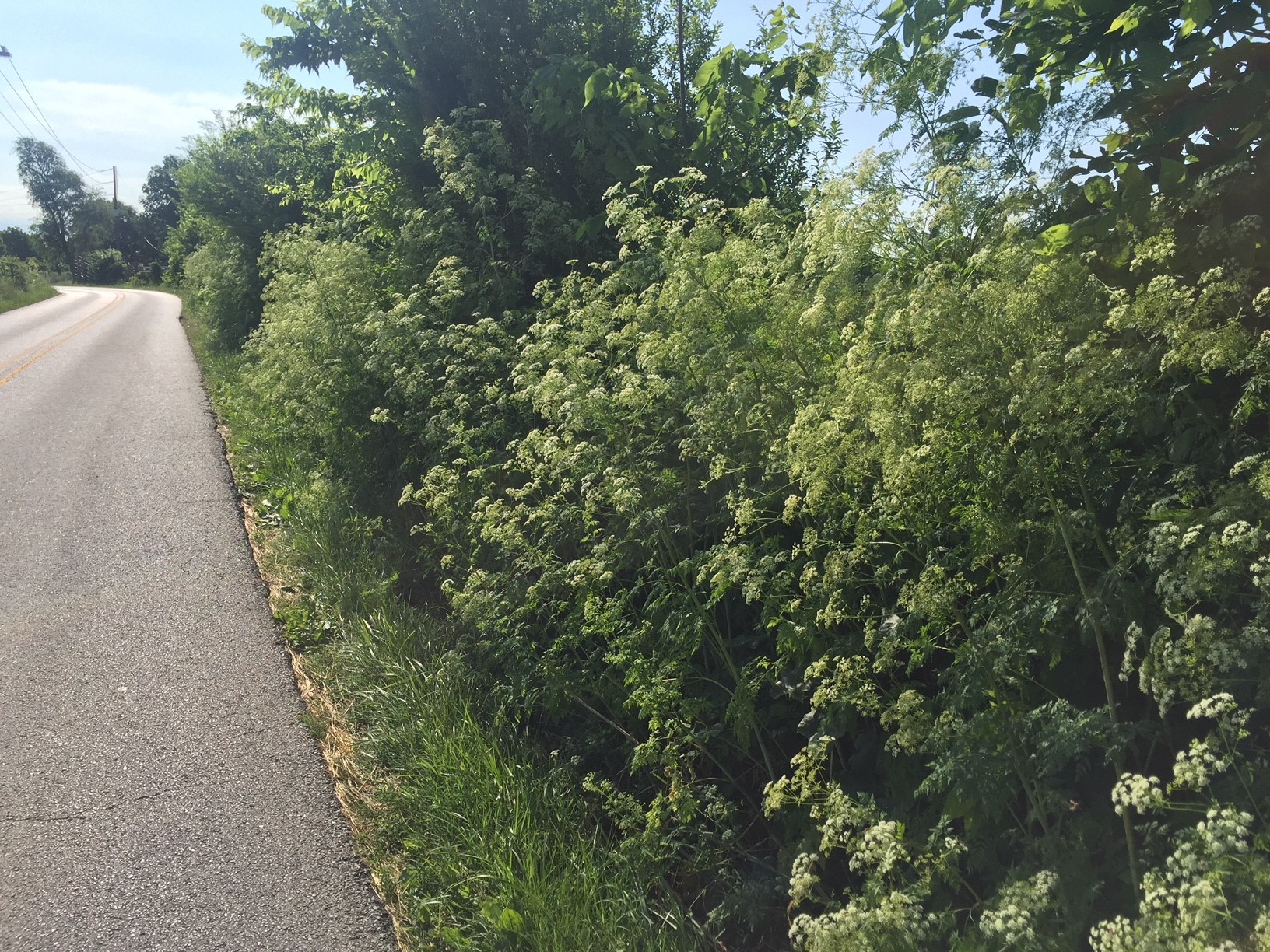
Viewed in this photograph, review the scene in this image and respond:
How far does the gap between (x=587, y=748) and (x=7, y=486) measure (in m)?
7.06

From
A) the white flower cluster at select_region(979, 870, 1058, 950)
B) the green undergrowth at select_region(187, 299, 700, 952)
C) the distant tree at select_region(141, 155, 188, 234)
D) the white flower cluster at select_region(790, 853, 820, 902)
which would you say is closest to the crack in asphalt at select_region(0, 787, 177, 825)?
the green undergrowth at select_region(187, 299, 700, 952)

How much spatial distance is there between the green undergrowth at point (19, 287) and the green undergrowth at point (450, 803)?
39.2 meters

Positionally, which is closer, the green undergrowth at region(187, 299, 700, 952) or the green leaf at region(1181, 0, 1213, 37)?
the green leaf at region(1181, 0, 1213, 37)

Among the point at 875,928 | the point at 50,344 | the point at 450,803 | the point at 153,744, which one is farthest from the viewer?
the point at 50,344

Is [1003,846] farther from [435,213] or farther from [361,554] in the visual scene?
[435,213]

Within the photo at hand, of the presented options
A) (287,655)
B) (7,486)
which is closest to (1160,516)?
(287,655)

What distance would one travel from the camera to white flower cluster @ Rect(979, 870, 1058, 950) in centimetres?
211

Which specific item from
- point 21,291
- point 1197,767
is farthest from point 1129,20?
point 21,291

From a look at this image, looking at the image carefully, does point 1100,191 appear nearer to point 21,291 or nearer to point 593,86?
point 593,86

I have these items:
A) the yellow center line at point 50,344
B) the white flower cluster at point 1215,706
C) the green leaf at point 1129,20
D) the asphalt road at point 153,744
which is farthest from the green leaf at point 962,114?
the yellow center line at point 50,344

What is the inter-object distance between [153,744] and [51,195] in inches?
5144

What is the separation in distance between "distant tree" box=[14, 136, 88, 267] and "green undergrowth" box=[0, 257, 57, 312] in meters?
53.8

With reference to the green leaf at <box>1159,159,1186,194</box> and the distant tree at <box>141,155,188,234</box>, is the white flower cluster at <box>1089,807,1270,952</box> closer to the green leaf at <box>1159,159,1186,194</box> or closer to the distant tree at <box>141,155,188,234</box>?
the green leaf at <box>1159,159,1186,194</box>

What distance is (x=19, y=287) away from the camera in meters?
50.4
